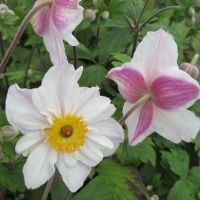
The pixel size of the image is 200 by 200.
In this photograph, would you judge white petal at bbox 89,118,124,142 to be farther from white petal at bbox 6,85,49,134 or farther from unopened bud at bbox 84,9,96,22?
unopened bud at bbox 84,9,96,22

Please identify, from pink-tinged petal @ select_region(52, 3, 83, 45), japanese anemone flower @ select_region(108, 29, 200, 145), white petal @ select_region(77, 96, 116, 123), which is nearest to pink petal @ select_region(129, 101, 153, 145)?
japanese anemone flower @ select_region(108, 29, 200, 145)

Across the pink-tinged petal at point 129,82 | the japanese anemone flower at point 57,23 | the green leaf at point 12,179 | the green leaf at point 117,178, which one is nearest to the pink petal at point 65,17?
the japanese anemone flower at point 57,23

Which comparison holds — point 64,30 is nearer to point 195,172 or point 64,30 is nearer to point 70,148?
point 70,148

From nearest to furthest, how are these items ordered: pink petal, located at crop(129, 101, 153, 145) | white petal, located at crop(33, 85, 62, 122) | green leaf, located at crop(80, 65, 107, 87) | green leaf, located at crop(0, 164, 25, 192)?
white petal, located at crop(33, 85, 62, 122) < pink petal, located at crop(129, 101, 153, 145) < green leaf, located at crop(0, 164, 25, 192) < green leaf, located at crop(80, 65, 107, 87)

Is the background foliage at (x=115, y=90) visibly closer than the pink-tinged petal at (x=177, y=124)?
No

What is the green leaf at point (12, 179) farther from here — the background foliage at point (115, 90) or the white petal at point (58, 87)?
the white petal at point (58, 87)
